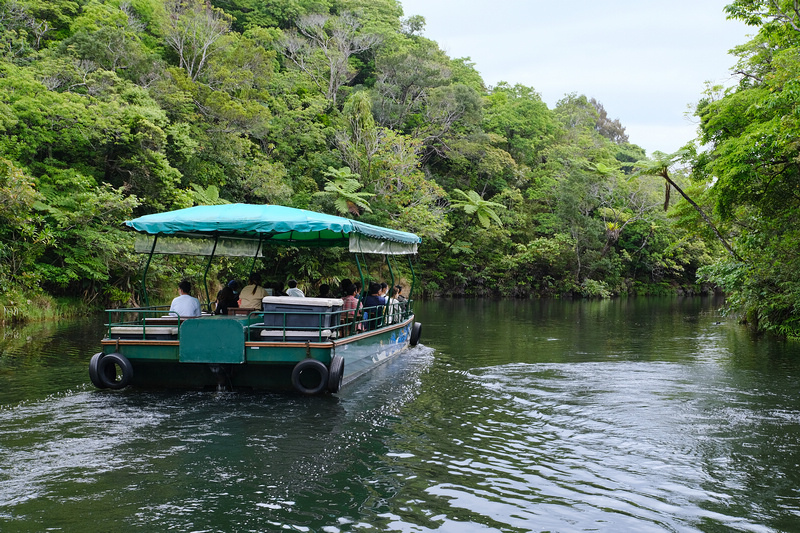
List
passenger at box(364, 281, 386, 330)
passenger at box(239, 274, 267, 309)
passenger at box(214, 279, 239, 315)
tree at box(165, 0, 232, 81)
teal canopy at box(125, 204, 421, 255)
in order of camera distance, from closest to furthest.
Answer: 1. teal canopy at box(125, 204, 421, 255)
2. passenger at box(239, 274, 267, 309)
3. passenger at box(214, 279, 239, 315)
4. passenger at box(364, 281, 386, 330)
5. tree at box(165, 0, 232, 81)

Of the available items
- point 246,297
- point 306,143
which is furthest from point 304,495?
point 306,143

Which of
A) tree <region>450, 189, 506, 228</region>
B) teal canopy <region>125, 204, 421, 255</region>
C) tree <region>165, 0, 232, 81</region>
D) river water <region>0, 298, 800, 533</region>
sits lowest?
river water <region>0, 298, 800, 533</region>

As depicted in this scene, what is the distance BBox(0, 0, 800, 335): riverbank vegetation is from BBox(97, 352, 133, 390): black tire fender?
34.1 feet

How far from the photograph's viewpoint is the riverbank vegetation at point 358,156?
57.3 ft

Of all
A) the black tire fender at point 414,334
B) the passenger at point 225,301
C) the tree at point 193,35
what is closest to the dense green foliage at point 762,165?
the black tire fender at point 414,334

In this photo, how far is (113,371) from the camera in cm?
998

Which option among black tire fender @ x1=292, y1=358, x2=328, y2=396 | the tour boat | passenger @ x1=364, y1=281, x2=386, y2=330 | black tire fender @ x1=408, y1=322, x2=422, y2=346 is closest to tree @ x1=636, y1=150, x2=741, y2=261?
black tire fender @ x1=408, y1=322, x2=422, y2=346

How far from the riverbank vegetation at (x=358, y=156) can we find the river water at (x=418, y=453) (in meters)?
6.59

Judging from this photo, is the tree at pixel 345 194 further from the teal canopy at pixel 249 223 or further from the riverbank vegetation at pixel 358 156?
the teal canopy at pixel 249 223

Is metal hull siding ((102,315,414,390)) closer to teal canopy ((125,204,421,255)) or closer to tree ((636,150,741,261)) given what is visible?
teal canopy ((125,204,421,255))

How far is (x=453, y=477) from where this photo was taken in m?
6.39

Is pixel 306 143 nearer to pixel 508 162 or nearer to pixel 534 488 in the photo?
pixel 508 162

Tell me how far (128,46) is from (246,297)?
791 inches

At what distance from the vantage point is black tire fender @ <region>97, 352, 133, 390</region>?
9672mm
